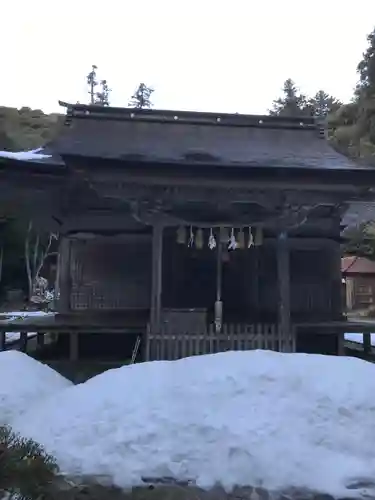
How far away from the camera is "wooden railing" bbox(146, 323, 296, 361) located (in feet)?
29.3

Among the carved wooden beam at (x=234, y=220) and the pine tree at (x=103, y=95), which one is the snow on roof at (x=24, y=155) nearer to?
the carved wooden beam at (x=234, y=220)

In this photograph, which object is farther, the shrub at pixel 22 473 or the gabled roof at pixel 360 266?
the gabled roof at pixel 360 266

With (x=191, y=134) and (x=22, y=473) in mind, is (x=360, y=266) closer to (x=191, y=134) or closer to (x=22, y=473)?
(x=191, y=134)

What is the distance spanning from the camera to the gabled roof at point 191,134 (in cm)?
1173

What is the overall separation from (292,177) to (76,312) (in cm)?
555

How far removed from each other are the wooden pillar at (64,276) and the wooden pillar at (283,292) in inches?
188

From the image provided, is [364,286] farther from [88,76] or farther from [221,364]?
[88,76]

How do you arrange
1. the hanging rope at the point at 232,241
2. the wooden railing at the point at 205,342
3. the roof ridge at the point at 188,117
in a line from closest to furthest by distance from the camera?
the wooden railing at the point at 205,342, the hanging rope at the point at 232,241, the roof ridge at the point at 188,117

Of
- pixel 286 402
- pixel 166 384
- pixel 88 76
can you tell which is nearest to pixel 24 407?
pixel 166 384

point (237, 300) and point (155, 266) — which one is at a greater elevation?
point (155, 266)

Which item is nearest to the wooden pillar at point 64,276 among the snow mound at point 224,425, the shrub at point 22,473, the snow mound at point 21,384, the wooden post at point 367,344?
the snow mound at point 21,384

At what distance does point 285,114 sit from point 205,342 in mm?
15681

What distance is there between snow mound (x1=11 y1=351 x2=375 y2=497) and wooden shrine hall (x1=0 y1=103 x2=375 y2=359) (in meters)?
3.39

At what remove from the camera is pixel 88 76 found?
235ft
